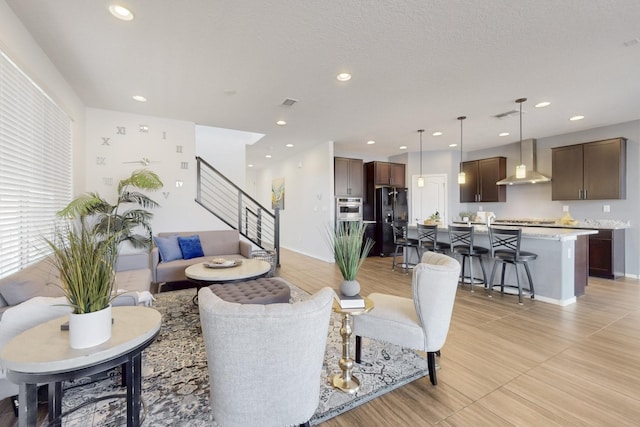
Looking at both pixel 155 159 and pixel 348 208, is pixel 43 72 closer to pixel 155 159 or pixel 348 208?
pixel 155 159

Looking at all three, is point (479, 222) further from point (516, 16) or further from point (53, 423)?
point (53, 423)

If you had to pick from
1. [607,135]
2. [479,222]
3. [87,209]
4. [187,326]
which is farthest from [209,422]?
[607,135]

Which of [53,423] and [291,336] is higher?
[291,336]

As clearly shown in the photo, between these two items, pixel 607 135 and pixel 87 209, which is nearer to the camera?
pixel 87 209

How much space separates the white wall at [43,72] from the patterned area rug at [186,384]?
263cm

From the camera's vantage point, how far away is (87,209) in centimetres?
364

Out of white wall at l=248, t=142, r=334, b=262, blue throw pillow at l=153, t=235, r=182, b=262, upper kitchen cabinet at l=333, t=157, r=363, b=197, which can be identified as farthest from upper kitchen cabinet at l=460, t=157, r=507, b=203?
blue throw pillow at l=153, t=235, r=182, b=262

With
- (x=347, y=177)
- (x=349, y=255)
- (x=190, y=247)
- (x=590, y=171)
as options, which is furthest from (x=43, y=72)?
(x=590, y=171)

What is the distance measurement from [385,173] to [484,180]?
243 centimetres

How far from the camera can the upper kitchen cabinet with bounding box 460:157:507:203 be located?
6602mm

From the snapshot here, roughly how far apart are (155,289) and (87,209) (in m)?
1.46

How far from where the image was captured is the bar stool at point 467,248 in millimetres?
4090

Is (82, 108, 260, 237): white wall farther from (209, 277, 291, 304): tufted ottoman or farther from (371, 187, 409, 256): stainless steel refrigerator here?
(371, 187, 409, 256): stainless steel refrigerator

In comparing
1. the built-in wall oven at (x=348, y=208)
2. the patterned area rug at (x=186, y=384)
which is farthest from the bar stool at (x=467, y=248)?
the built-in wall oven at (x=348, y=208)
